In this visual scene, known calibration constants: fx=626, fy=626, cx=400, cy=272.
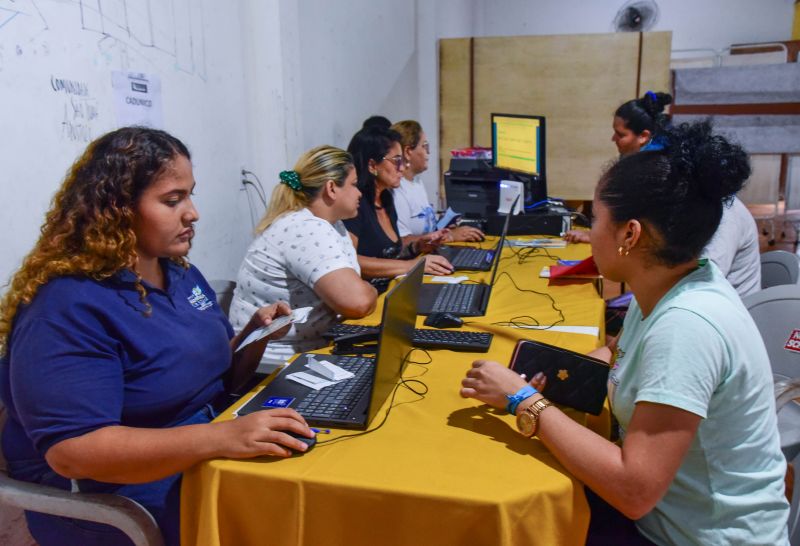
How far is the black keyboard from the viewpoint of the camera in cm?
163

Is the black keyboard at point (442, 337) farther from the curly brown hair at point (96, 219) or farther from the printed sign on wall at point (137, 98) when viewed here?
the printed sign on wall at point (137, 98)

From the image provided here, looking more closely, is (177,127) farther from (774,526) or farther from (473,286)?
(774,526)

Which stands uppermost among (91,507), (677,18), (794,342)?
(677,18)

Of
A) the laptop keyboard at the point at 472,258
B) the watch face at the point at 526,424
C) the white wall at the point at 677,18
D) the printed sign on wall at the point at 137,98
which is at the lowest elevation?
the laptop keyboard at the point at 472,258

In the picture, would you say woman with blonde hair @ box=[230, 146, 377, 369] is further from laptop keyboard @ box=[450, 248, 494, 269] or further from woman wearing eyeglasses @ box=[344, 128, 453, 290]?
woman wearing eyeglasses @ box=[344, 128, 453, 290]

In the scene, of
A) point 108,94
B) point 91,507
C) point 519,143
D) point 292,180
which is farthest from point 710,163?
point 519,143

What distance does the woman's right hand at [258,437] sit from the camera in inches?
41.9

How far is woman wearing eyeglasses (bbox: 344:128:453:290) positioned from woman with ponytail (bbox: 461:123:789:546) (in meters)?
1.86

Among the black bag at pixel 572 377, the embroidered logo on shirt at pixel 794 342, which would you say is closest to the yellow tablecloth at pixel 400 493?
the black bag at pixel 572 377

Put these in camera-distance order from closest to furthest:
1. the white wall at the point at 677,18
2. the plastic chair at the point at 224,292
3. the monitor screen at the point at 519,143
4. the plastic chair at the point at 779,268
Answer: the plastic chair at the point at 224,292 < the plastic chair at the point at 779,268 < the monitor screen at the point at 519,143 < the white wall at the point at 677,18

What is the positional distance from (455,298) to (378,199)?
46.9 inches

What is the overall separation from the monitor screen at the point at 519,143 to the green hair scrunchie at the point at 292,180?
6.69 ft

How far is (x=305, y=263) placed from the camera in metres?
1.89

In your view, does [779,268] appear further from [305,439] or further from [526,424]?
[305,439]
